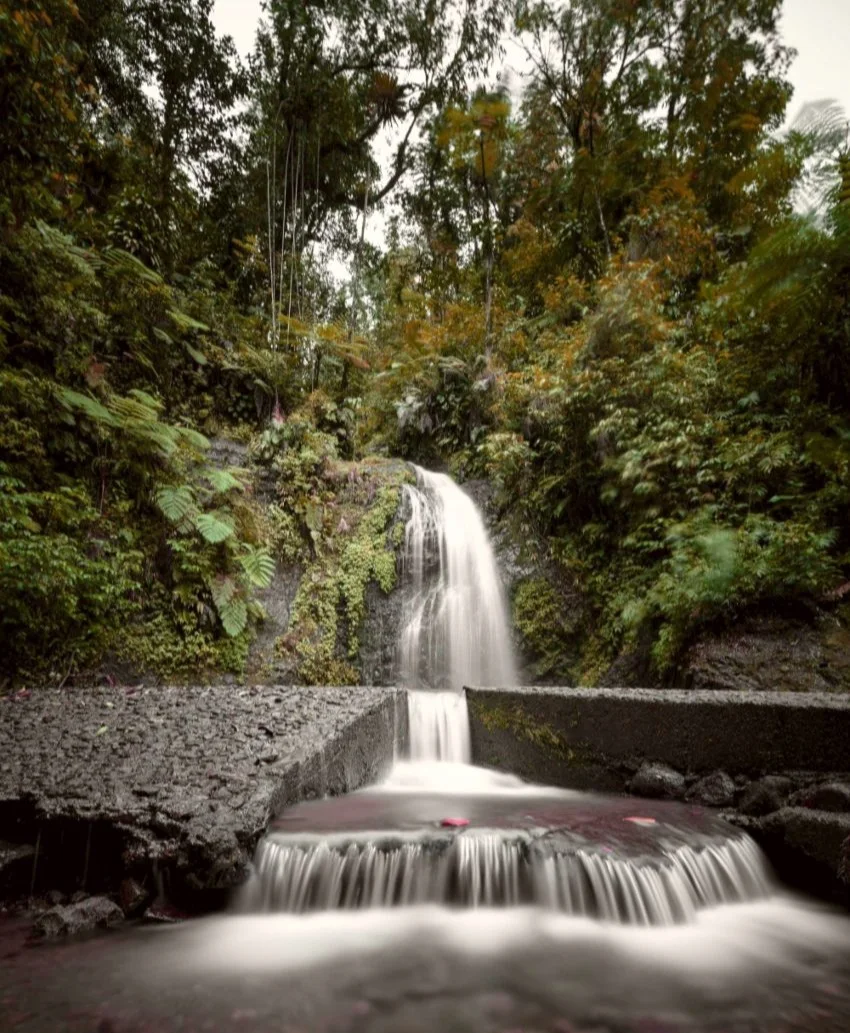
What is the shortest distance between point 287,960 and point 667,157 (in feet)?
56.4

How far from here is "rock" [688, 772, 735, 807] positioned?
395cm

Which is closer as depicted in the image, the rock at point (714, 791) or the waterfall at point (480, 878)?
the waterfall at point (480, 878)

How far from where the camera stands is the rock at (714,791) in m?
3.95

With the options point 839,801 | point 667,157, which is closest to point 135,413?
point 839,801

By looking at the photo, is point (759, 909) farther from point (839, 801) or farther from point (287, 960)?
point (287, 960)

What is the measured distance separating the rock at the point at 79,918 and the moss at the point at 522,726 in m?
3.52

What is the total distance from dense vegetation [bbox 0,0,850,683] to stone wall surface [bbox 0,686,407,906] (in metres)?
2.08

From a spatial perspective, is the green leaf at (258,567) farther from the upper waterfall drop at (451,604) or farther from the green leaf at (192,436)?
the upper waterfall drop at (451,604)

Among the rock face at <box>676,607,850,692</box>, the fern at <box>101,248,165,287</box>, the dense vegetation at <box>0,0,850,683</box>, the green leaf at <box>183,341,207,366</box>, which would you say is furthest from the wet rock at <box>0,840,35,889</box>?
the green leaf at <box>183,341,207,366</box>

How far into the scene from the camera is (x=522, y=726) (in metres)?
5.14

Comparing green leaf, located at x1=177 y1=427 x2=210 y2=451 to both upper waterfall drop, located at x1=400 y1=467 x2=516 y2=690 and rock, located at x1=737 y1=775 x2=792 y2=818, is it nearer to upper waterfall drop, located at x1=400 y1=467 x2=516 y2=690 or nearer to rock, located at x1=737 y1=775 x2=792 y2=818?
upper waterfall drop, located at x1=400 y1=467 x2=516 y2=690

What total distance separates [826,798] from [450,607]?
6.02m

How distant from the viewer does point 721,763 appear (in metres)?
4.11

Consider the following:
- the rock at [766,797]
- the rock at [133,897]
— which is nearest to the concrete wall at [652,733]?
the rock at [766,797]
